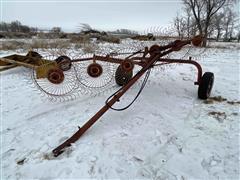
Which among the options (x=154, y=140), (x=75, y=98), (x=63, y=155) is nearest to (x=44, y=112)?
(x=75, y=98)

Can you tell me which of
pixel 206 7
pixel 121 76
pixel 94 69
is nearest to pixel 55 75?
pixel 94 69

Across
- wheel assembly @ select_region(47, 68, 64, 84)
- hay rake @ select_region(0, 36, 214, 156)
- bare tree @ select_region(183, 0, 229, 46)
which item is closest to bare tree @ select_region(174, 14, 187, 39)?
hay rake @ select_region(0, 36, 214, 156)

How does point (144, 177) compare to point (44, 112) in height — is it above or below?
below

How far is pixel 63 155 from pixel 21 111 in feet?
4.15

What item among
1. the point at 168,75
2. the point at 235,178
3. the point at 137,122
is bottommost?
the point at 235,178

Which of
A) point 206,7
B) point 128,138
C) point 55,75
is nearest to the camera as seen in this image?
point 128,138

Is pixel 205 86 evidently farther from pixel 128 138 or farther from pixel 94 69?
pixel 94 69

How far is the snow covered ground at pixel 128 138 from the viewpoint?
5.34ft

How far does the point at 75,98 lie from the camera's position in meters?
3.08

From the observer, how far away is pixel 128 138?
203 cm

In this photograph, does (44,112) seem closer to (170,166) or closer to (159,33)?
(170,166)

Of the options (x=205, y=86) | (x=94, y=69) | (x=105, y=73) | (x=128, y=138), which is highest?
(x=94, y=69)

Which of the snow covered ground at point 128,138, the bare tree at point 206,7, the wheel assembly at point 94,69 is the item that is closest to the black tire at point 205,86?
the snow covered ground at point 128,138

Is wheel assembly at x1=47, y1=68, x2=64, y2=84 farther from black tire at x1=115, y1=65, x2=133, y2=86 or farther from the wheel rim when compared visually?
black tire at x1=115, y1=65, x2=133, y2=86
